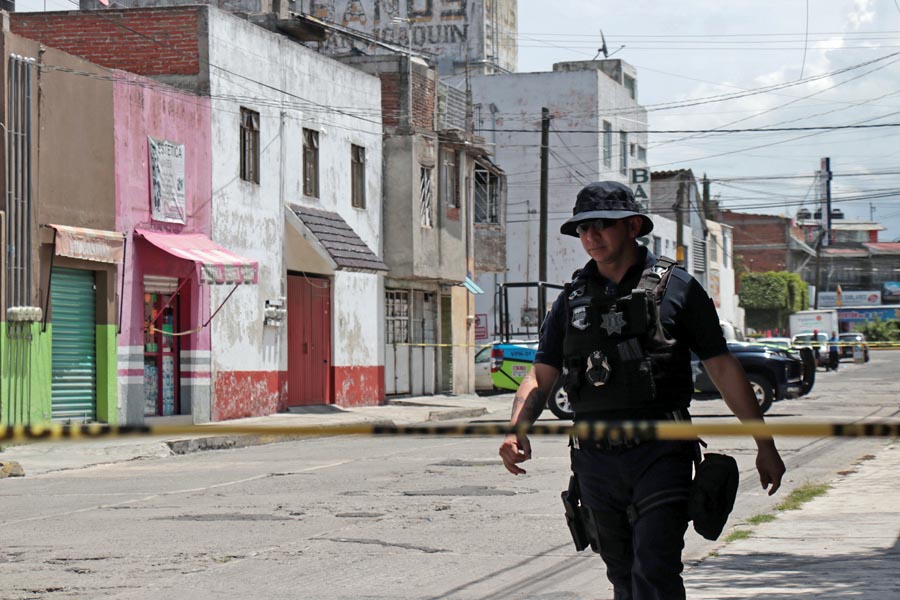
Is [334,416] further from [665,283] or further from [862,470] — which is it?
[665,283]

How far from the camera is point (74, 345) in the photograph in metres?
22.1

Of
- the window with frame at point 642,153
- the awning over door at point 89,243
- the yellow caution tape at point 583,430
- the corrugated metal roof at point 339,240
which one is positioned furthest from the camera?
the window with frame at point 642,153

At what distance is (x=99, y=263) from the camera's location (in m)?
22.3

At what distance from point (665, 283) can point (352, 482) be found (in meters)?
9.24

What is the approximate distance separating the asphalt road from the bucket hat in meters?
2.82

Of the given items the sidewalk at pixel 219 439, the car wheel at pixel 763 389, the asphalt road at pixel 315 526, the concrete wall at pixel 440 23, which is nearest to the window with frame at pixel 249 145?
the sidewalk at pixel 219 439

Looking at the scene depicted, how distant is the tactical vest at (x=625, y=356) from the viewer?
547 centimetres

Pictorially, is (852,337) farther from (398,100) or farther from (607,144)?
(398,100)


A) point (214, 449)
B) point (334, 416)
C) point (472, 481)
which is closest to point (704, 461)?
point (472, 481)

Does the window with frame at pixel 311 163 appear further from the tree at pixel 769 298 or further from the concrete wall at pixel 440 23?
the tree at pixel 769 298

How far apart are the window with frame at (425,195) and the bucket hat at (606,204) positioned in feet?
93.7

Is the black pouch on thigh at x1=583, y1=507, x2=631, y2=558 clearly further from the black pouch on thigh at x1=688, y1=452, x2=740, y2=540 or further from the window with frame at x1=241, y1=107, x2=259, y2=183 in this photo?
the window with frame at x1=241, y1=107, x2=259, y2=183

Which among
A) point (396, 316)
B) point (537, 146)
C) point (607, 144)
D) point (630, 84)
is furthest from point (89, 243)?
point (630, 84)

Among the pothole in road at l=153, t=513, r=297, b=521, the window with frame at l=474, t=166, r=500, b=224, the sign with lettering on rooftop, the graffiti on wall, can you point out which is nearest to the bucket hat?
the pothole in road at l=153, t=513, r=297, b=521
